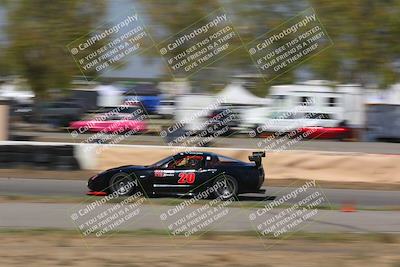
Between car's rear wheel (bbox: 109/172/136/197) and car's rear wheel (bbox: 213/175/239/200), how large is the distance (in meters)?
1.70

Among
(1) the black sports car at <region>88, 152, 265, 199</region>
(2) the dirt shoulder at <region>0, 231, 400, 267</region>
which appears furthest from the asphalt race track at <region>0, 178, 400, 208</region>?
(2) the dirt shoulder at <region>0, 231, 400, 267</region>

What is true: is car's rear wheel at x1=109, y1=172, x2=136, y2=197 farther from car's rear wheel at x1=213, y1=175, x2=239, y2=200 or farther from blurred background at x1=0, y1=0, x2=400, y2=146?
blurred background at x1=0, y1=0, x2=400, y2=146

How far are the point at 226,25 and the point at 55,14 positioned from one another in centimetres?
599

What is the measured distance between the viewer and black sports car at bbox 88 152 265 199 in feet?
49.7


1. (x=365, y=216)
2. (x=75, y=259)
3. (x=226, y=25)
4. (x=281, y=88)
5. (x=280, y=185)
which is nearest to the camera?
(x=75, y=259)

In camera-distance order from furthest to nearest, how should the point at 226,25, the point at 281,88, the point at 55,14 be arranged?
the point at 281,88 < the point at 226,25 < the point at 55,14

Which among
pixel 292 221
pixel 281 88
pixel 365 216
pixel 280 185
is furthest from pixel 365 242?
pixel 281 88

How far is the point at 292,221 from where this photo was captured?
11.3m

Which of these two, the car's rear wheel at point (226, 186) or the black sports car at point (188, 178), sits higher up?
the black sports car at point (188, 178)

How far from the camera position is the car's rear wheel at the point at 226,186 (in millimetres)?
15117

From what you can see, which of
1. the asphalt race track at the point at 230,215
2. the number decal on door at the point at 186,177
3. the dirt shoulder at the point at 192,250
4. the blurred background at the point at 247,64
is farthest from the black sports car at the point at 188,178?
the blurred background at the point at 247,64

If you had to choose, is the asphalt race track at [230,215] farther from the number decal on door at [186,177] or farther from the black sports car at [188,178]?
the number decal on door at [186,177]

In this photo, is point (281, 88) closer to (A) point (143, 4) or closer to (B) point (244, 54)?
(B) point (244, 54)

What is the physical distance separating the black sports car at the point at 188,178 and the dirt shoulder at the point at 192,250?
5279 millimetres
